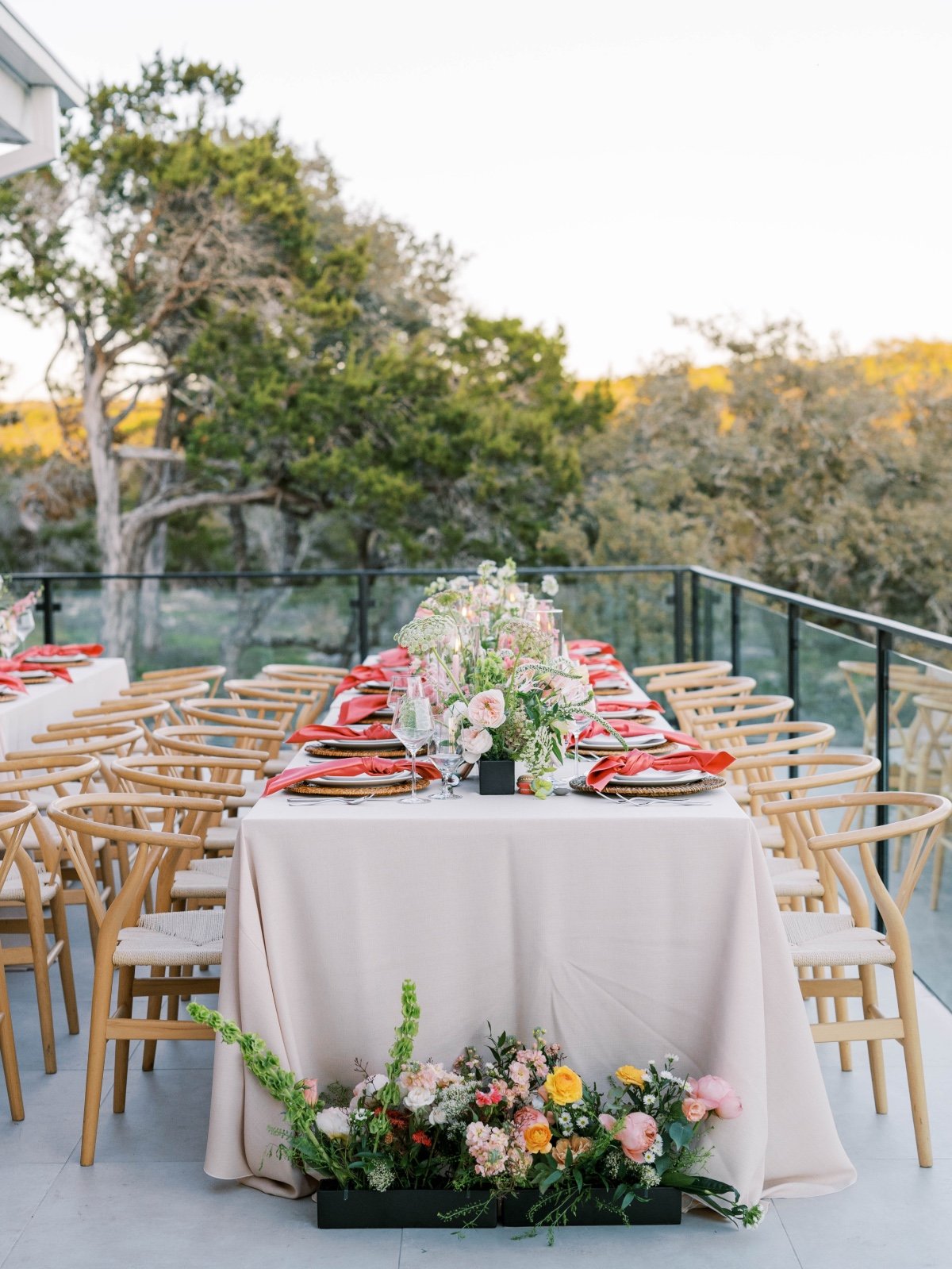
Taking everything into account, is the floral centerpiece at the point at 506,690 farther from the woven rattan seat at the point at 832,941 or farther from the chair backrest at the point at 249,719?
the chair backrest at the point at 249,719

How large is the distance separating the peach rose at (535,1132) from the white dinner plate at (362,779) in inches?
29.5

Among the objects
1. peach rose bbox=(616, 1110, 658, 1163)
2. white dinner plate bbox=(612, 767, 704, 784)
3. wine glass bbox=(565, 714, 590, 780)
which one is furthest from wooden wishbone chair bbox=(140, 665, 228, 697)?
peach rose bbox=(616, 1110, 658, 1163)

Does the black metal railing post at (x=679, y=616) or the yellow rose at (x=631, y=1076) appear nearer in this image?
the yellow rose at (x=631, y=1076)

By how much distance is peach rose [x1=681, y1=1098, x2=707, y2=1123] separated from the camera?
241 centimetres

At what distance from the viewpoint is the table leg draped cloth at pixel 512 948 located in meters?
2.55

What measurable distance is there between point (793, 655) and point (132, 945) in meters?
3.18

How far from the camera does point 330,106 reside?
50.6ft

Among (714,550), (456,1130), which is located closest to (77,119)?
(714,550)

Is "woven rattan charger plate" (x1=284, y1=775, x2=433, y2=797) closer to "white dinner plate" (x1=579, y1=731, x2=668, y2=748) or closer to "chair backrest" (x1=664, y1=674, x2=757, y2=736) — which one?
"white dinner plate" (x1=579, y1=731, x2=668, y2=748)

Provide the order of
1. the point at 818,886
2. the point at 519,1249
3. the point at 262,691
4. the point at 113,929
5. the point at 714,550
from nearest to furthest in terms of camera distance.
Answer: the point at 519,1249 → the point at 113,929 → the point at 818,886 → the point at 262,691 → the point at 714,550

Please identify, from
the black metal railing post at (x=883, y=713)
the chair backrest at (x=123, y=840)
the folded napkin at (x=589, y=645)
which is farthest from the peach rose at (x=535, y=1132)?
the folded napkin at (x=589, y=645)

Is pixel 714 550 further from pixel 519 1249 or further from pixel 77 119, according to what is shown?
pixel 519 1249

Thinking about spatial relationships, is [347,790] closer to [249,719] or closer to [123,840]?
[123,840]

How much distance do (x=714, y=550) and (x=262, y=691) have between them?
11.0 m
